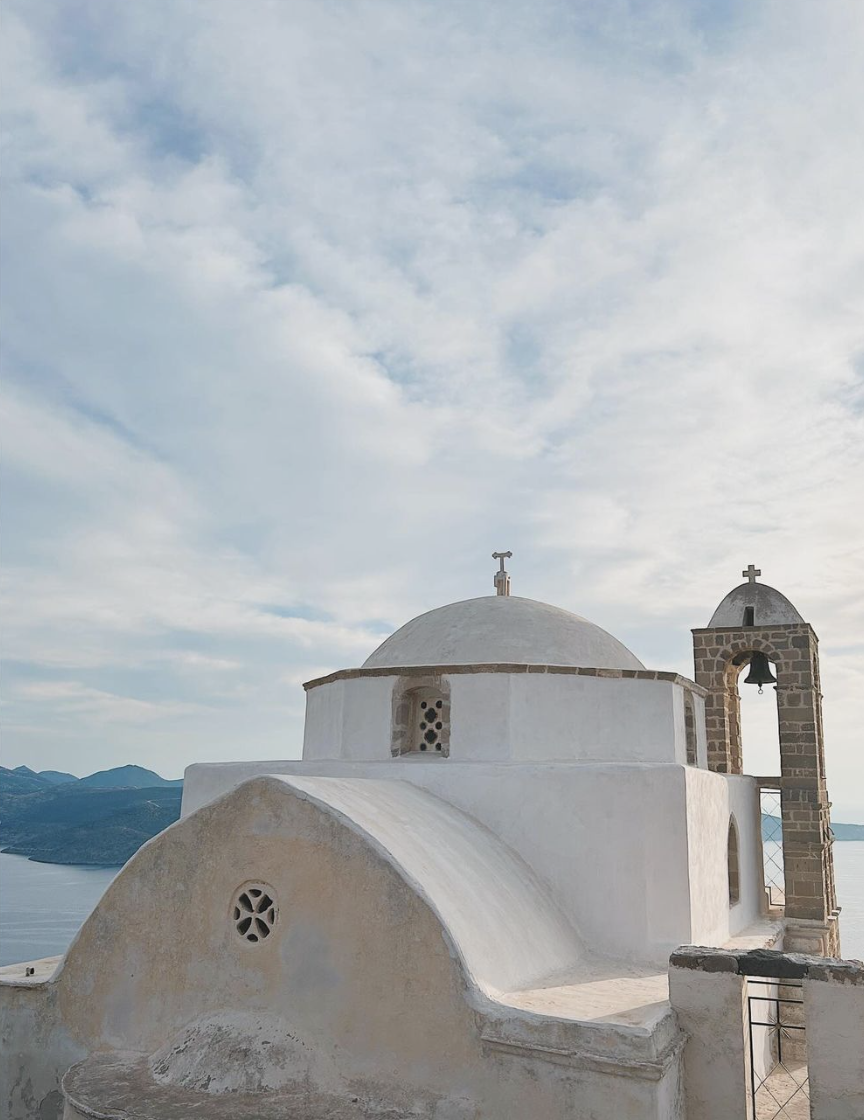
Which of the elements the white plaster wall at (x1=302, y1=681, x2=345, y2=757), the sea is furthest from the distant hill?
the white plaster wall at (x1=302, y1=681, x2=345, y2=757)

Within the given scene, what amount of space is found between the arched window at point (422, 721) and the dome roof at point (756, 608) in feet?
15.1

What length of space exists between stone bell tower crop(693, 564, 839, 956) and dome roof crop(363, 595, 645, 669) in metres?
2.07

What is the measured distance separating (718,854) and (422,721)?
10.2 ft

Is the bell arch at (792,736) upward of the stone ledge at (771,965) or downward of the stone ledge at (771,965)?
upward

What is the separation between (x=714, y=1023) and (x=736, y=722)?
6.61 metres

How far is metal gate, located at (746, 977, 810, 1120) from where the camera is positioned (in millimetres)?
7414

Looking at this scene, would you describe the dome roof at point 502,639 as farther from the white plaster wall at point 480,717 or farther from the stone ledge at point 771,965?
the stone ledge at point 771,965

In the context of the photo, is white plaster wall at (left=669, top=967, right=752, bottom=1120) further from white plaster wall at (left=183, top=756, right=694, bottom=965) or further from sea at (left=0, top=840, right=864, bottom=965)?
sea at (left=0, top=840, right=864, bottom=965)

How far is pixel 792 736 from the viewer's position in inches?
439

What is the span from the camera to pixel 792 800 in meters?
11.0

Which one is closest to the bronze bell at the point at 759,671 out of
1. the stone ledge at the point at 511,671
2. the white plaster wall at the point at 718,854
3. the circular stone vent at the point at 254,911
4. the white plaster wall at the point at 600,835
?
the white plaster wall at the point at 718,854

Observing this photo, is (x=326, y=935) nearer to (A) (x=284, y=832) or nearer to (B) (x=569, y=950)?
(A) (x=284, y=832)

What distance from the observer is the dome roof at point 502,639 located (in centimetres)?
898

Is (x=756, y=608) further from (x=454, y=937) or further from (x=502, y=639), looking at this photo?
(x=454, y=937)
